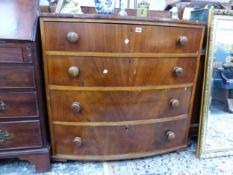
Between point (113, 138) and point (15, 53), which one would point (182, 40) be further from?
point (15, 53)

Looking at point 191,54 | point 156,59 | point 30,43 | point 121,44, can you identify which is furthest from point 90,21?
point 191,54

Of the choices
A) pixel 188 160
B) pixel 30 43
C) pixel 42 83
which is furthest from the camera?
pixel 188 160

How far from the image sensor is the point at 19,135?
1.12 meters

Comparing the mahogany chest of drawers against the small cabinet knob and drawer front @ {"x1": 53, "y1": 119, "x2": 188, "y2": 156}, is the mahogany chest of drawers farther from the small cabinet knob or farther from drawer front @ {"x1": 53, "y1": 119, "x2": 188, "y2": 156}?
drawer front @ {"x1": 53, "y1": 119, "x2": 188, "y2": 156}

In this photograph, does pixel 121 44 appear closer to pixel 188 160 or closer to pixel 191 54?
pixel 191 54

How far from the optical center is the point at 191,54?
1206mm

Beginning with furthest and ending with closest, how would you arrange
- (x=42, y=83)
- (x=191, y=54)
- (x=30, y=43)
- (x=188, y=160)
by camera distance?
1. (x=188, y=160)
2. (x=191, y=54)
3. (x=42, y=83)
4. (x=30, y=43)

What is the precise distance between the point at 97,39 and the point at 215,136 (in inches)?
44.1

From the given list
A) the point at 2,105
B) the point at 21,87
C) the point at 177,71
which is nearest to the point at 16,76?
the point at 21,87

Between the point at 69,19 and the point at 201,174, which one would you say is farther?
the point at 201,174

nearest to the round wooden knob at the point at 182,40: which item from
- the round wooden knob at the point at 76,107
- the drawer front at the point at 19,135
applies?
the round wooden knob at the point at 76,107

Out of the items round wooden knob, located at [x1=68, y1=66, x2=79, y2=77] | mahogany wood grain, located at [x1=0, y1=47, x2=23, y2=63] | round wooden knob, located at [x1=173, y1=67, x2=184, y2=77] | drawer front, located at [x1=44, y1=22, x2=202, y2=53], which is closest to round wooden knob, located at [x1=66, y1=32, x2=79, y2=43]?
drawer front, located at [x1=44, y1=22, x2=202, y2=53]

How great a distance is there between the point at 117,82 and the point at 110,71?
0.08 meters

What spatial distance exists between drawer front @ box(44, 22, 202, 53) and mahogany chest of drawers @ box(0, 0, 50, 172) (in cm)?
11
